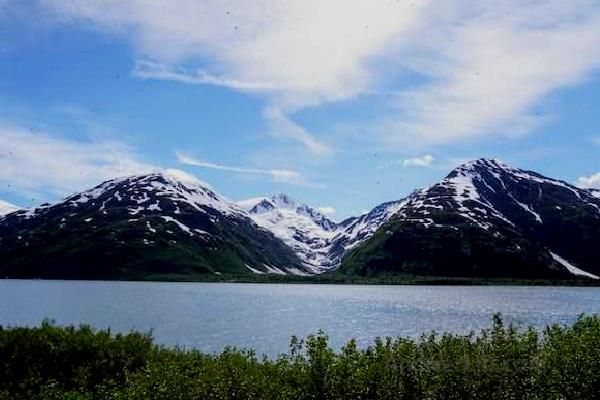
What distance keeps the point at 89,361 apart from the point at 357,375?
1775 centimetres

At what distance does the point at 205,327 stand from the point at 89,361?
3331 inches

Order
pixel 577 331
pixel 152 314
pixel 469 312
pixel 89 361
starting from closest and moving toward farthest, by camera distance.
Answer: pixel 577 331 < pixel 89 361 < pixel 152 314 < pixel 469 312

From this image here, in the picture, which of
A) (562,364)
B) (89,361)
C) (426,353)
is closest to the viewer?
(562,364)

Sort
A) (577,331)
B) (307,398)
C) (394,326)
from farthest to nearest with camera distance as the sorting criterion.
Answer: (394,326)
(577,331)
(307,398)

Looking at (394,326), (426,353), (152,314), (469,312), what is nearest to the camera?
(426,353)

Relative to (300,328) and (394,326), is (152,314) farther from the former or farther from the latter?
(394,326)

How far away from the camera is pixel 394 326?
417ft

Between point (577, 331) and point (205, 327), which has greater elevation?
point (577, 331)

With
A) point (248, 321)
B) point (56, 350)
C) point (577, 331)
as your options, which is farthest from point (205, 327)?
point (577, 331)

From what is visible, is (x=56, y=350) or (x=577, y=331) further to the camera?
(x=56, y=350)

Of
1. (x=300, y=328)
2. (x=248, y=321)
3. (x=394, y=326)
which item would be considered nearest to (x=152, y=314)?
(x=248, y=321)

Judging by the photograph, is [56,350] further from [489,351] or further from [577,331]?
[577,331]

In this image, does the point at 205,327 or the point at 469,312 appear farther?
the point at 469,312

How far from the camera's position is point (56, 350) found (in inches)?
1382
